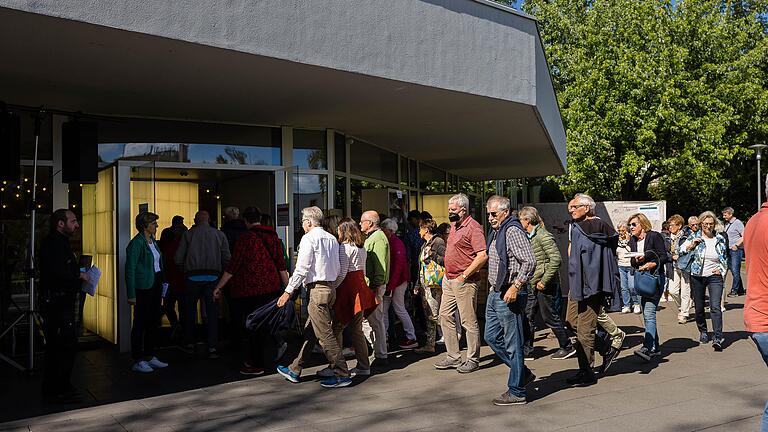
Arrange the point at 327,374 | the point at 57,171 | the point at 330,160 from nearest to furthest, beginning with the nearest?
the point at 327,374
the point at 57,171
the point at 330,160

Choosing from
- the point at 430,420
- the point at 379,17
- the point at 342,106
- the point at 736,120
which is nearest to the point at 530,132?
the point at 342,106

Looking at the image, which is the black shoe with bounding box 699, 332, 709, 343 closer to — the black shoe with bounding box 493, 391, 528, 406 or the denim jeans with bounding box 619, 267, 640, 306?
the denim jeans with bounding box 619, 267, 640, 306

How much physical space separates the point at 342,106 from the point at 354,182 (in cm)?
344

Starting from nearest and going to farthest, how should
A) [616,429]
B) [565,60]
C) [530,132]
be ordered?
[616,429] → [530,132] → [565,60]

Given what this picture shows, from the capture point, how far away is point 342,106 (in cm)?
975

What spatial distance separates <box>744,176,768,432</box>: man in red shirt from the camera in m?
4.14

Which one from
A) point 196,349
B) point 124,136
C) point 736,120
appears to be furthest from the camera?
point 736,120

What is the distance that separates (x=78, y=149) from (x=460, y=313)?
4807 mm

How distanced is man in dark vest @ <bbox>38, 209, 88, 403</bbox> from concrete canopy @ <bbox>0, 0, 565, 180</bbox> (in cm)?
171

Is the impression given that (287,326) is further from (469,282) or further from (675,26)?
(675,26)

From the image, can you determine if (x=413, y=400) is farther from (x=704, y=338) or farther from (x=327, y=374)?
(x=704, y=338)

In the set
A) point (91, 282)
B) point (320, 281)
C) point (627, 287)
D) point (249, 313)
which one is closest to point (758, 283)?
point (320, 281)

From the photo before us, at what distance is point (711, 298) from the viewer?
9125mm

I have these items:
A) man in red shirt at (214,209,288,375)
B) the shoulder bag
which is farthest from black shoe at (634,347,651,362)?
man in red shirt at (214,209,288,375)
